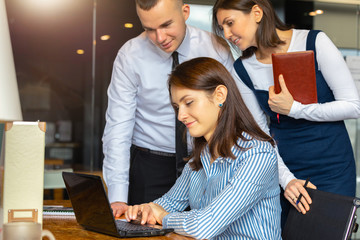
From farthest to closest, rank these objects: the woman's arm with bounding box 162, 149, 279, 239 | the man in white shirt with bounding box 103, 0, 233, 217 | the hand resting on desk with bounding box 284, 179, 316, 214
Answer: the man in white shirt with bounding box 103, 0, 233, 217 < the hand resting on desk with bounding box 284, 179, 316, 214 < the woman's arm with bounding box 162, 149, 279, 239

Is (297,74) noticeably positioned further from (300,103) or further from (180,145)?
(180,145)

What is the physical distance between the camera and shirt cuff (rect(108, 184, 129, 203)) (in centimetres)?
210

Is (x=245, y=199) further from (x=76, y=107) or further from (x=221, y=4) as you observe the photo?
(x=76, y=107)

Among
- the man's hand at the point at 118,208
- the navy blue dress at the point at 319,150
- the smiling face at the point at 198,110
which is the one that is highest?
the smiling face at the point at 198,110

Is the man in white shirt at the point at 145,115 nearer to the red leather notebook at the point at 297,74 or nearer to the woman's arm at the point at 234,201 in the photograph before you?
the red leather notebook at the point at 297,74

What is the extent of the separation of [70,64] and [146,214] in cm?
333

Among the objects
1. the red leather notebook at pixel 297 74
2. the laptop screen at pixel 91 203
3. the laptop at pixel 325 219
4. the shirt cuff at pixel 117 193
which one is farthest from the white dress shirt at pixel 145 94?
the laptop at pixel 325 219

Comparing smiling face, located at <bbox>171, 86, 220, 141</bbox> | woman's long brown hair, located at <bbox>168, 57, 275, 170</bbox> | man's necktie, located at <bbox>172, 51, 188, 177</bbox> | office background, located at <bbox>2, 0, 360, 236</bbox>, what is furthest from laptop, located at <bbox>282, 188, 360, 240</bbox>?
office background, located at <bbox>2, 0, 360, 236</bbox>

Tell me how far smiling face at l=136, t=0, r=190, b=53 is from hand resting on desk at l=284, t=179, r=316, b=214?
0.76 meters

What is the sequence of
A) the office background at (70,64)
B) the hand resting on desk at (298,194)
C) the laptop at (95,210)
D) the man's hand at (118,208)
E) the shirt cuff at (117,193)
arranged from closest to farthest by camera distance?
1. the laptop at (95,210)
2. the hand resting on desk at (298,194)
3. the man's hand at (118,208)
4. the shirt cuff at (117,193)
5. the office background at (70,64)

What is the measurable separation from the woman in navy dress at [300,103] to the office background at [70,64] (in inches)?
105

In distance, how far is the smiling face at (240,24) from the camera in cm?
204

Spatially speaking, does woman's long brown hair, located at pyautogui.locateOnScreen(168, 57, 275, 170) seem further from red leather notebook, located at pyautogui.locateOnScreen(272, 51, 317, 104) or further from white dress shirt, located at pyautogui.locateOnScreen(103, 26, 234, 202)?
white dress shirt, located at pyautogui.locateOnScreen(103, 26, 234, 202)

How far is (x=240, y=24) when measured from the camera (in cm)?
204
